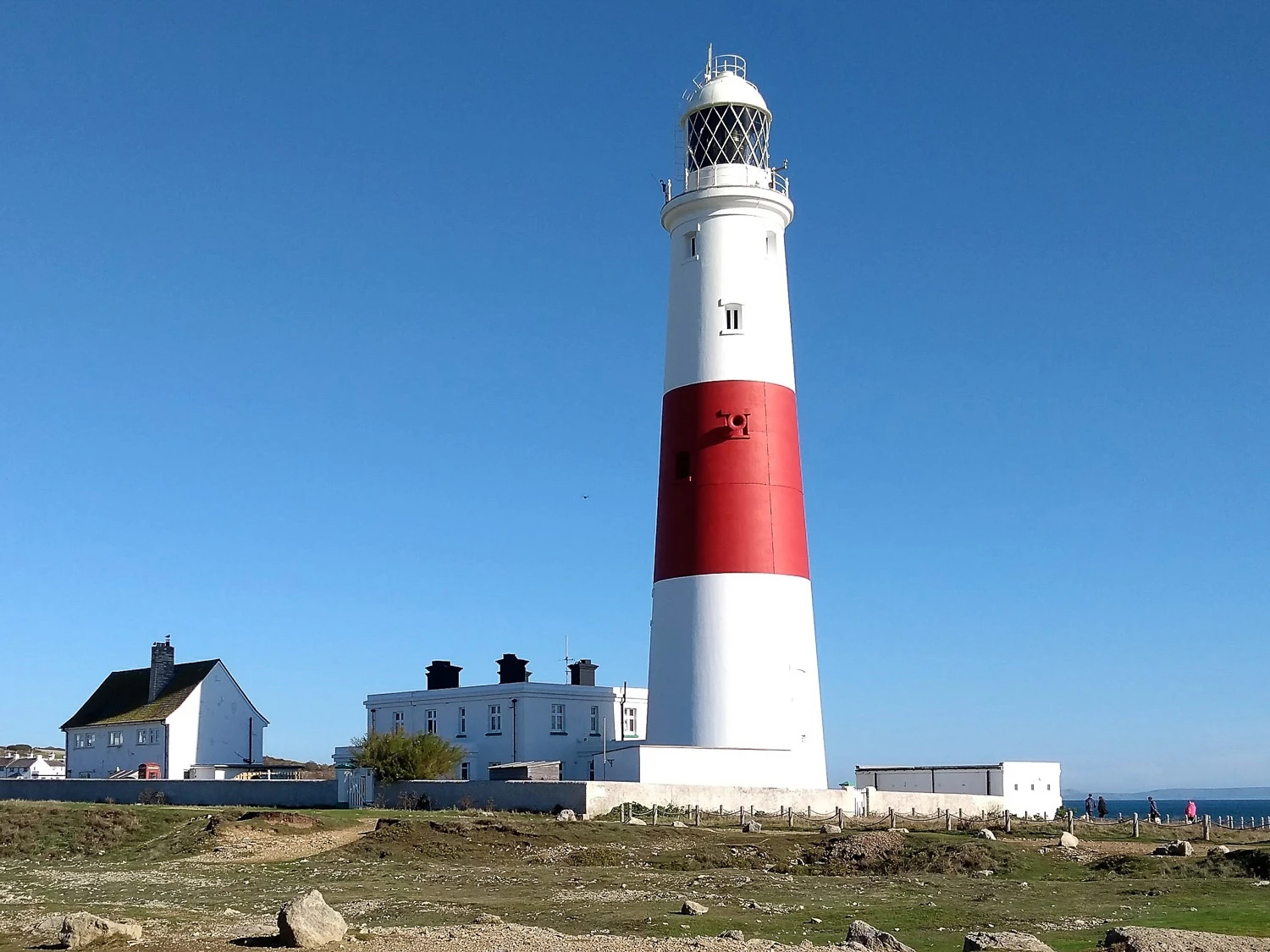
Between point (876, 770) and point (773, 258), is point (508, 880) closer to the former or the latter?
point (773, 258)

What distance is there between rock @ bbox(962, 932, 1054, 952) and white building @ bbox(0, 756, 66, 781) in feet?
212

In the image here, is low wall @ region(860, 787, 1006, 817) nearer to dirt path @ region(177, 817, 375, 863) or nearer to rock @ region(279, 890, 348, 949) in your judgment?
dirt path @ region(177, 817, 375, 863)

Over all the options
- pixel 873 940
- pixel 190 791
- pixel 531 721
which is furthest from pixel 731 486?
pixel 873 940

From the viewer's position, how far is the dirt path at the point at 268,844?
32.4 metres

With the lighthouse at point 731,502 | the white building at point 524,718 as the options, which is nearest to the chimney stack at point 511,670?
the white building at point 524,718

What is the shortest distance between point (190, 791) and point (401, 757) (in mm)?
8635

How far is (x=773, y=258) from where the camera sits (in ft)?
141

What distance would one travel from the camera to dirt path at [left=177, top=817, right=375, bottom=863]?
1277 inches

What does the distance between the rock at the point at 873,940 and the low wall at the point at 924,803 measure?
23058mm

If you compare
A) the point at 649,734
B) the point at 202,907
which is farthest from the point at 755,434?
the point at 202,907

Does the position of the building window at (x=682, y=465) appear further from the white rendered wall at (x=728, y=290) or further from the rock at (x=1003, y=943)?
the rock at (x=1003, y=943)

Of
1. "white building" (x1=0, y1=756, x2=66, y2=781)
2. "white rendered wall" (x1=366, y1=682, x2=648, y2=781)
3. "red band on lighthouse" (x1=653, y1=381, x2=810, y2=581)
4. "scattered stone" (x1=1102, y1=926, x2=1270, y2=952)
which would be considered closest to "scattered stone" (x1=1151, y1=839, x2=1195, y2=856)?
"red band on lighthouse" (x1=653, y1=381, x2=810, y2=581)

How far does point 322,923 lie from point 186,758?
45.7m

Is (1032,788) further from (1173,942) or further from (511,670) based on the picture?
(1173,942)
